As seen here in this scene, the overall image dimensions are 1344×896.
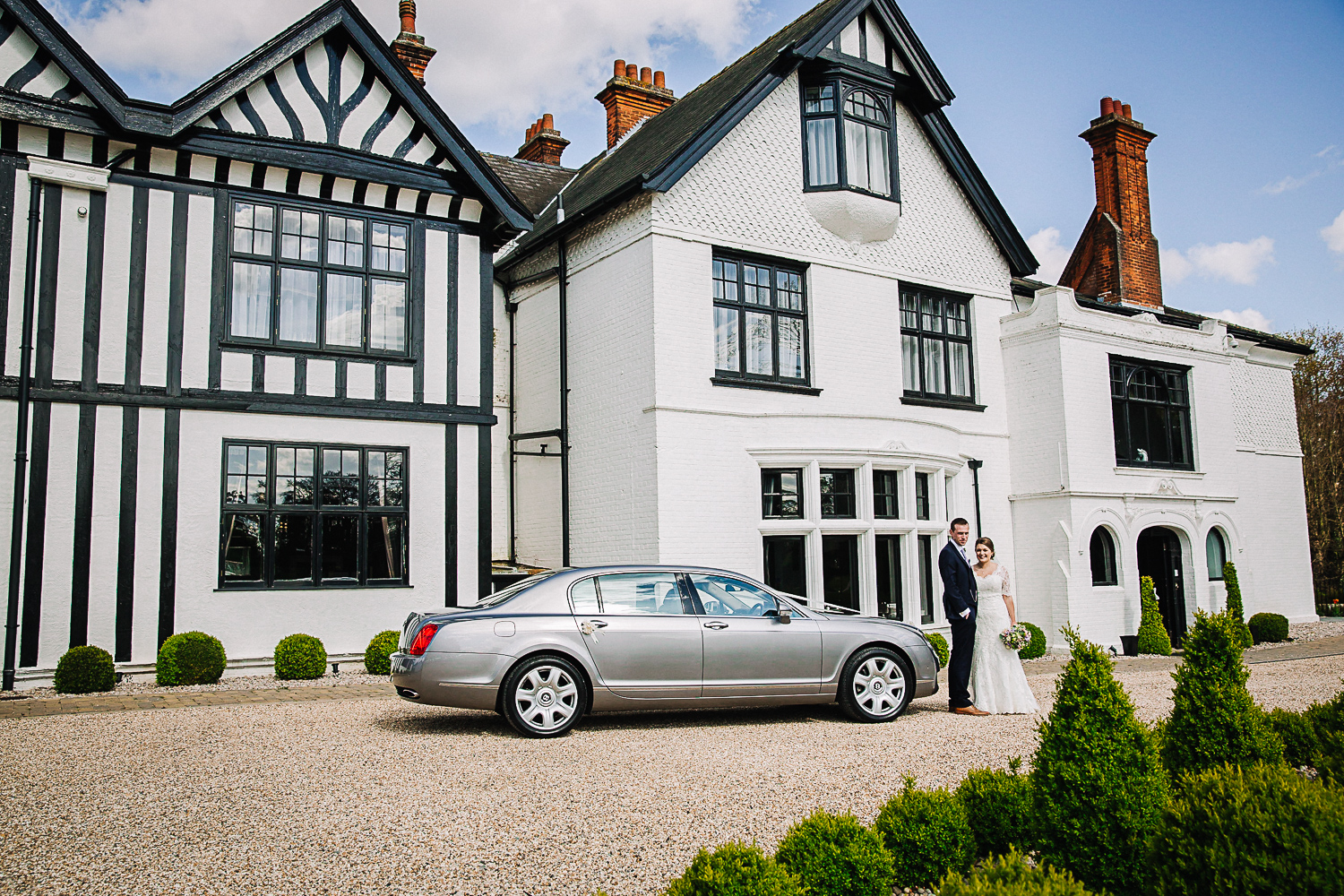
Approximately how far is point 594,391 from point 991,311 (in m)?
8.13

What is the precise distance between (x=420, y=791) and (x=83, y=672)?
683cm

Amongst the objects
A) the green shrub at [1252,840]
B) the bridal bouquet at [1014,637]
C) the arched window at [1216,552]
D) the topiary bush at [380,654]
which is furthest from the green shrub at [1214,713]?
the arched window at [1216,552]

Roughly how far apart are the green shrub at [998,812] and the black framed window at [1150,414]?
15327mm

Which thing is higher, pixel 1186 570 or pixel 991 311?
pixel 991 311

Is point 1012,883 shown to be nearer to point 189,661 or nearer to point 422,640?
point 422,640

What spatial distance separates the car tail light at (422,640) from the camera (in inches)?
330

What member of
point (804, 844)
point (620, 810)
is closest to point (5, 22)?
point (620, 810)

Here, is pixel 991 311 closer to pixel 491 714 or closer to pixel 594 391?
pixel 594 391

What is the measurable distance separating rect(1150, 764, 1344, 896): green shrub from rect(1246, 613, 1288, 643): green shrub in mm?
18043

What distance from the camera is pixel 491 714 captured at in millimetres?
9789

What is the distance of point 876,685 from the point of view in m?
9.35

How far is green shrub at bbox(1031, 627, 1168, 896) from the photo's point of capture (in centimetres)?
456

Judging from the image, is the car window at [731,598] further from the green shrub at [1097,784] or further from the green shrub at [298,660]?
the green shrub at [298,660]

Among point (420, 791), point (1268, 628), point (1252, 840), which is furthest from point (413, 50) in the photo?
point (1268, 628)
